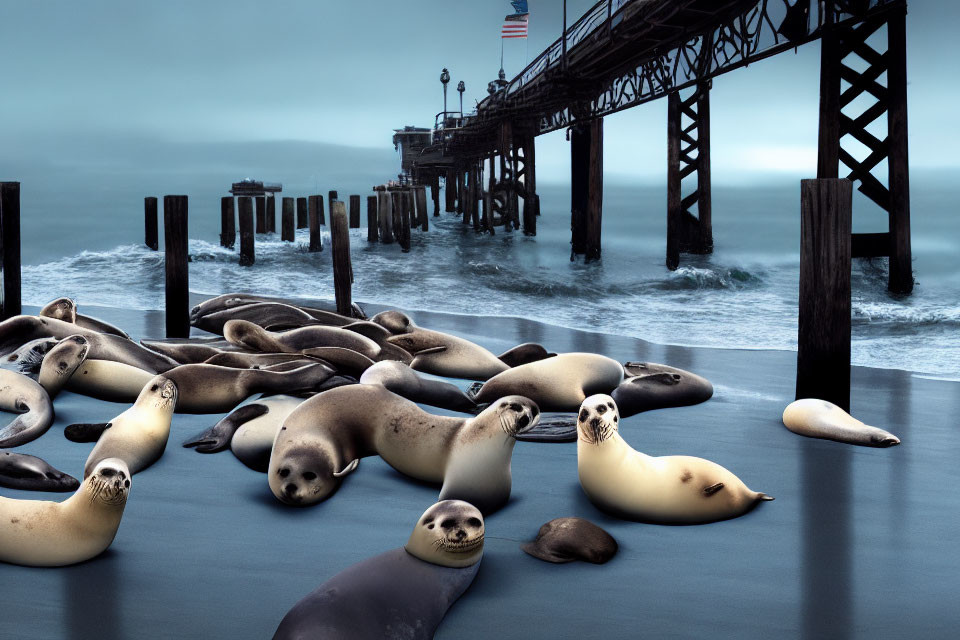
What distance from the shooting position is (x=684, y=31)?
14289 millimetres

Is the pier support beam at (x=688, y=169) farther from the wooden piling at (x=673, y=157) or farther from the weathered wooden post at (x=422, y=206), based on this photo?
the weathered wooden post at (x=422, y=206)

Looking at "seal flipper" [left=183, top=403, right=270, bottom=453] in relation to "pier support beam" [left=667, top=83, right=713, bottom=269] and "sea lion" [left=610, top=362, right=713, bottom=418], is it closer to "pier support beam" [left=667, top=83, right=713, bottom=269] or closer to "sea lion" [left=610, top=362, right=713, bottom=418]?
"sea lion" [left=610, top=362, right=713, bottom=418]

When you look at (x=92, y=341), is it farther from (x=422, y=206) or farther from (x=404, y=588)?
(x=422, y=206)

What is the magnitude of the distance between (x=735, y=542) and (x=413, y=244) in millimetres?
24432

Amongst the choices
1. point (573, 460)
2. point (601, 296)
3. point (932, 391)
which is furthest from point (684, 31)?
point (573, 460)

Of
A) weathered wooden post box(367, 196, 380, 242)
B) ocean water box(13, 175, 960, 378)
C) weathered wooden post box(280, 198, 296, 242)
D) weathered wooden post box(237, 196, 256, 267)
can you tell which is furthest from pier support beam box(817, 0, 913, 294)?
weathered wooden post box(280, 198, 296, 242)

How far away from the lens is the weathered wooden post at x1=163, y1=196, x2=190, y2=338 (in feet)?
27.6

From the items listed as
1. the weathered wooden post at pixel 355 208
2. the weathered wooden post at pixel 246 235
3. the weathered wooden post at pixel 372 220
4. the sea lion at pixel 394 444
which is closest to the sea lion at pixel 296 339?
the sea lion at pixel 394 444

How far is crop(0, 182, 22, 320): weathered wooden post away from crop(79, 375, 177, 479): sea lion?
5063 mm

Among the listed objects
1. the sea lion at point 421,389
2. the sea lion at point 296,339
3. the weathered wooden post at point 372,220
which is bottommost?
the sea lion at point 421,389

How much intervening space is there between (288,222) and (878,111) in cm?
1957

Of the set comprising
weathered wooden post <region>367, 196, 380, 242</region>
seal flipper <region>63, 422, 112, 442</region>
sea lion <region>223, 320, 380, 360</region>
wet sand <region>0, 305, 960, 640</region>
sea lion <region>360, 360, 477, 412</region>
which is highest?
weathered wooden post <region>367, 196, 380, 242</region>

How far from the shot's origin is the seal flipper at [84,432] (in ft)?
14.3

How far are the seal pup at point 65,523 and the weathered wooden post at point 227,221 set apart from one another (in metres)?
19.2
